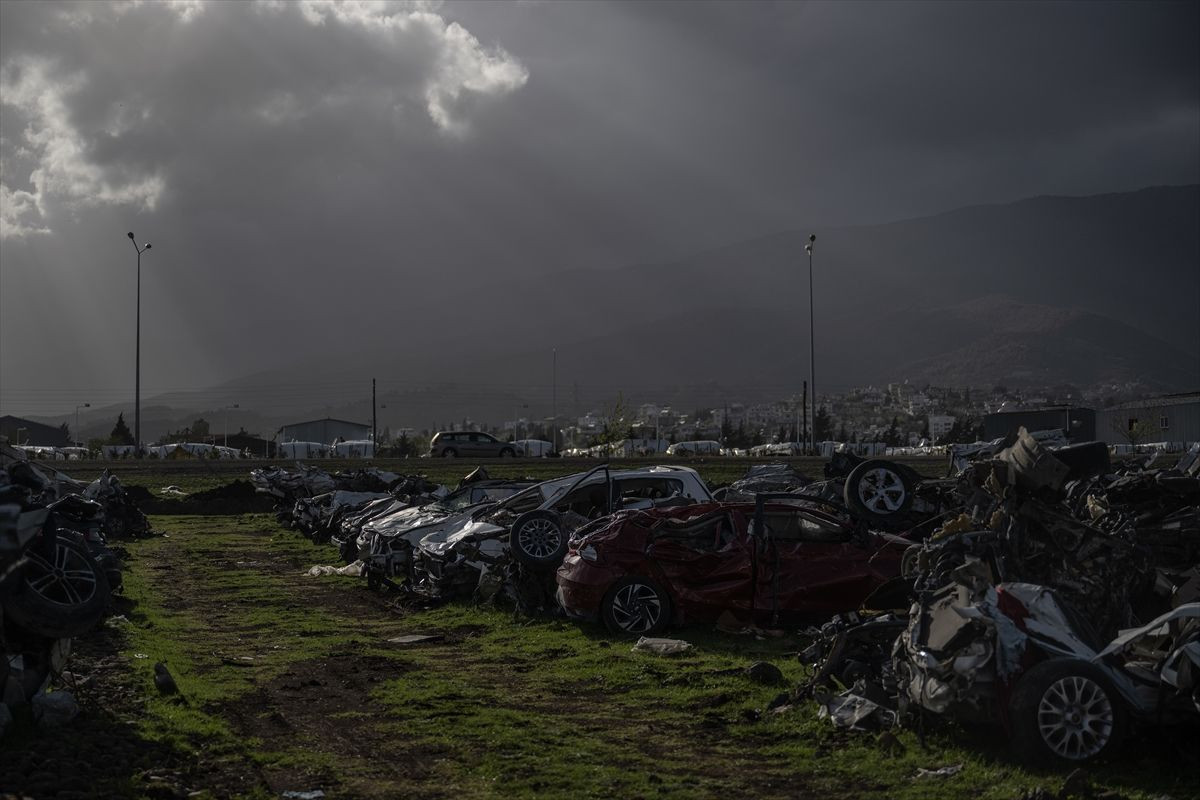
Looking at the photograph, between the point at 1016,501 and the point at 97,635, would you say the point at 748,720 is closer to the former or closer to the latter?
the point at 1016,501

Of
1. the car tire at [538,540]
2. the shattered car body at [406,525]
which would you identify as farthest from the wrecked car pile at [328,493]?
the car tire at [538,540]

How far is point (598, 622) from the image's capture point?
1280cm

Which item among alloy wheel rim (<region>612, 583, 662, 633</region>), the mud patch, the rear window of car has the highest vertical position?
the rear window of car

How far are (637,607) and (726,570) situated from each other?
1.03 m

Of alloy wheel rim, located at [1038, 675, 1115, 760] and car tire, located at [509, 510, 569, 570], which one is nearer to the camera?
alloy wheel rim, located at [1038, 675, 1115, 760]

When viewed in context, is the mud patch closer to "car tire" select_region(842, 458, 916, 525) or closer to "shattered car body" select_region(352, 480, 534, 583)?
"shattered car body" select_region(352, 480, 534, 583)

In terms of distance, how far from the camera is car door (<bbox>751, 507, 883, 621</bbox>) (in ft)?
40.4

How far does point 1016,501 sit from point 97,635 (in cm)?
933

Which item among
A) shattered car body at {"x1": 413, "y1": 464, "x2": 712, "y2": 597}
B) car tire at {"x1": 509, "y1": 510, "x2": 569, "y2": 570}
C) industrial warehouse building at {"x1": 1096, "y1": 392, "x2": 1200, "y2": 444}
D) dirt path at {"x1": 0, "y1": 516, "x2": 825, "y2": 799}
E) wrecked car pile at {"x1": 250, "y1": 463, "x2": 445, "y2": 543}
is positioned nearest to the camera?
dirt path at {"x1": 0, "y1": 516, "x2": 825, "y2": 799}

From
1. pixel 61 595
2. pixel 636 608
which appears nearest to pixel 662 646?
pixel 636 608

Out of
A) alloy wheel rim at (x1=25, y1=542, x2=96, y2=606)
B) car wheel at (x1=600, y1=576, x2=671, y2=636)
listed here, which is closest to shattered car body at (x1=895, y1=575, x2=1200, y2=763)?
car wheel at (x1=600, y1=576, x2=671, y2=636)

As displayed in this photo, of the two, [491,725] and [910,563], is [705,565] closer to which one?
[910,563]

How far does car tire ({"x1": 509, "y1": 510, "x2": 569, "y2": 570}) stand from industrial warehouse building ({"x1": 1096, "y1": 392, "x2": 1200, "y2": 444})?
5832cm

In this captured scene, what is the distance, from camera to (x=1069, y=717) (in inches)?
277
